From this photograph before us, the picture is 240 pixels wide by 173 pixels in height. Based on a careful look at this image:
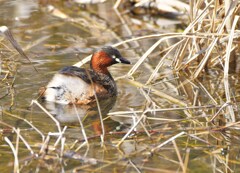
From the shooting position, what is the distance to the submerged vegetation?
16.6 feet

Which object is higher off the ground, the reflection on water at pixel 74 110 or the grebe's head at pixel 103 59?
the grebe's head at pixel 103 59

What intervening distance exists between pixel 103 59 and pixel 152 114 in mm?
1353

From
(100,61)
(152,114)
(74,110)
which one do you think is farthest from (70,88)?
(152,114)

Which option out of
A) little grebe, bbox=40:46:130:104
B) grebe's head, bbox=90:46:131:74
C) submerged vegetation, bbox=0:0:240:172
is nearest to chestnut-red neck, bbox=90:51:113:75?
grebe's head, bbox=90:46:131:74

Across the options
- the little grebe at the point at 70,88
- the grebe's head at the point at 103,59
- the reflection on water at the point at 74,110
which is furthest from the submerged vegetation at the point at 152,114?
the grebe's head at the point at 103,59

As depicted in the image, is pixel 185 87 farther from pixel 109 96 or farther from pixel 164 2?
pixel 164 2

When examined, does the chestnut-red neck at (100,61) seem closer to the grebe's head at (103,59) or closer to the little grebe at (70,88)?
the grebe's head at (103,59)

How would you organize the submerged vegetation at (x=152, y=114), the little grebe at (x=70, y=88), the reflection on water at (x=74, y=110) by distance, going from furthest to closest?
the little grebe at (x=70, y=88) < the reflection on water at (x=74, y=110) < the submerged vegetation at (x=152, y=114)

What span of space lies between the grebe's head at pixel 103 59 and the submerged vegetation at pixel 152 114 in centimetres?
24

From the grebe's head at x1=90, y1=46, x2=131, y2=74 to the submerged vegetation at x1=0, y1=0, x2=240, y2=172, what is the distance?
240 mm

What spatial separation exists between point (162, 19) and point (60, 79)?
4232 mm

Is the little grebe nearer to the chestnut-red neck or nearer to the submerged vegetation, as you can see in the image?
the submerged vegetation

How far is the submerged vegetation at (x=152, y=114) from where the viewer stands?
16.6ft

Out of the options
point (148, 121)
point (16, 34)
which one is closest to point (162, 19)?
point (16, 34)
